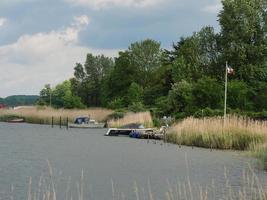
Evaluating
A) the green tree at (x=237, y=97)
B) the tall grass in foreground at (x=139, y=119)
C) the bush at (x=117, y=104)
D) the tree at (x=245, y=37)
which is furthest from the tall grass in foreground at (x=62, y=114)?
the green tree at (x=237, y=97)

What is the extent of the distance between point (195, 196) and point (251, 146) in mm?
17145

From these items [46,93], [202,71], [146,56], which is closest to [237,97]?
[202,71]

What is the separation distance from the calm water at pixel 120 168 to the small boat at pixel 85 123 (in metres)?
33.4

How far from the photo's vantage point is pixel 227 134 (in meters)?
39.4

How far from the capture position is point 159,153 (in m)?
38.6

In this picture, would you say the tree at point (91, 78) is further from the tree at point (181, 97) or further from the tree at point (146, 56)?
the tree at point (181, 97)

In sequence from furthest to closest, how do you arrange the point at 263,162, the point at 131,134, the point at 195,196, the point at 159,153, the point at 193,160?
the point at 131,134 < the point at 159,153 < the point at 193,160 < the point at 263,162 < the point at 195,196

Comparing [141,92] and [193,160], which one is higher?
[141,92]

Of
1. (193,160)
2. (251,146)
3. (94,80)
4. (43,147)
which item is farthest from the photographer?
(94,80)

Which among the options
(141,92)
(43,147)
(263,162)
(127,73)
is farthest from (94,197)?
(127,73)

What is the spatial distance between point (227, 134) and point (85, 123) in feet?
136

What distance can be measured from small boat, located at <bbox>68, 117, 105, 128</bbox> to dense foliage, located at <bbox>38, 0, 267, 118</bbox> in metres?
4.98

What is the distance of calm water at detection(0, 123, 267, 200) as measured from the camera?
22.1m

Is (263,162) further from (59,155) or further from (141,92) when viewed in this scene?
(141,92)
